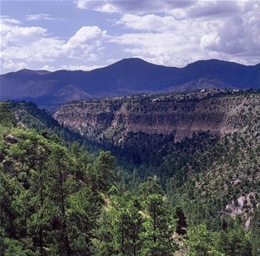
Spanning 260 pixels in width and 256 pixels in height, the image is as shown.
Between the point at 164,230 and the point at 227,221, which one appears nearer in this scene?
the point at 164,230

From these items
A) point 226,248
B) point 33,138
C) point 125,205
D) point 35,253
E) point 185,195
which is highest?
point 33,138

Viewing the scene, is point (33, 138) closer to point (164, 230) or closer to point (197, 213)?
point (164, 230)

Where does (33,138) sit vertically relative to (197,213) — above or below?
above

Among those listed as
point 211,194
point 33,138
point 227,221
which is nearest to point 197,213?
point 227,221

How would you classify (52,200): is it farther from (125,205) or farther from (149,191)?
(149,191)

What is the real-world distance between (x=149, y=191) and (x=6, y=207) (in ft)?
208

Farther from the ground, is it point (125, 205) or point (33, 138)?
point (33, 138)

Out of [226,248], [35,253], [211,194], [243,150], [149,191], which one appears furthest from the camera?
[243,150]

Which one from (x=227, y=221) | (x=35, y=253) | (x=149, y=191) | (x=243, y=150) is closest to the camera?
(x=35, y=253)

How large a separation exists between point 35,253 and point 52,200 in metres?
6.31

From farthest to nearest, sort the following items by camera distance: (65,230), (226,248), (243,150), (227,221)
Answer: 1. (243,150)
2. (227,221)
3. (226,248)
4. (65,230)

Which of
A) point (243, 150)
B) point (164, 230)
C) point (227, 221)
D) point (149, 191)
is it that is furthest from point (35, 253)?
point (243, 150)

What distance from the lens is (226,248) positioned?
78.0m

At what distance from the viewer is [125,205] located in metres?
48.9
